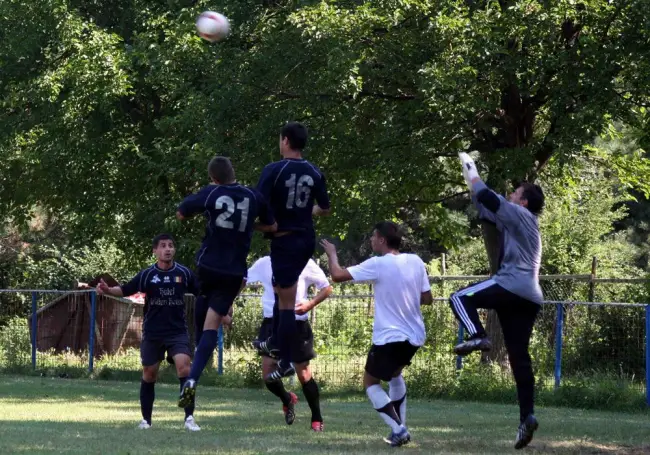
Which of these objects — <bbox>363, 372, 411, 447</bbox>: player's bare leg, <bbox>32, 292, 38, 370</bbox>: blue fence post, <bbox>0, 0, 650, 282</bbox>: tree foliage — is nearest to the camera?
<bbox>363, 372, 411, 447</bbox>: player's bare leg

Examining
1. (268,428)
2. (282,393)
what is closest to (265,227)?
(282,393)

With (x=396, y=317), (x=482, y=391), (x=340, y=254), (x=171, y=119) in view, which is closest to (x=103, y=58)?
(x=171, y=119)

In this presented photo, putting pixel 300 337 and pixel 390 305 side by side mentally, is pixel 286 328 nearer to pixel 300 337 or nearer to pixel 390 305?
pixel 390 305

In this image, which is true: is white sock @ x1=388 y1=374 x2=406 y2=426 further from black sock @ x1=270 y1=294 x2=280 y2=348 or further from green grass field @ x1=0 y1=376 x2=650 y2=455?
black sock @ x1=270 y1=294 x2=280 y2=348

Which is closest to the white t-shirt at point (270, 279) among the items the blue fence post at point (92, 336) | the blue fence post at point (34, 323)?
the blue fence post at point (92, 336)

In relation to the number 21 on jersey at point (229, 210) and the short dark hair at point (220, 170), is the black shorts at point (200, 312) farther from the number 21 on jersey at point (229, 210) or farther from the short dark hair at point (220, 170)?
the short dark hair at point (220, 170)

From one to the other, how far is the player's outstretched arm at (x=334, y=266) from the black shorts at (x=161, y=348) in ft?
6.98

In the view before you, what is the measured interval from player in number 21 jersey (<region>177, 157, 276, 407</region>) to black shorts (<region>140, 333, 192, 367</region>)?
3.44 feet

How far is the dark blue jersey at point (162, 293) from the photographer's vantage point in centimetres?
1105

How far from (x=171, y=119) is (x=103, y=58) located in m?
2.03

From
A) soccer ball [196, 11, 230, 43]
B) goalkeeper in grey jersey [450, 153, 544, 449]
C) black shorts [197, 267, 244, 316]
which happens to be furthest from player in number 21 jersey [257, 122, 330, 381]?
soccer ball [196, 11, 230, 43]

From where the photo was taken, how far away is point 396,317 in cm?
962

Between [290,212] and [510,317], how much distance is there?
82.0 inches

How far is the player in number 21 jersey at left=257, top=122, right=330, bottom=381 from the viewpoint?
32.1 feet
